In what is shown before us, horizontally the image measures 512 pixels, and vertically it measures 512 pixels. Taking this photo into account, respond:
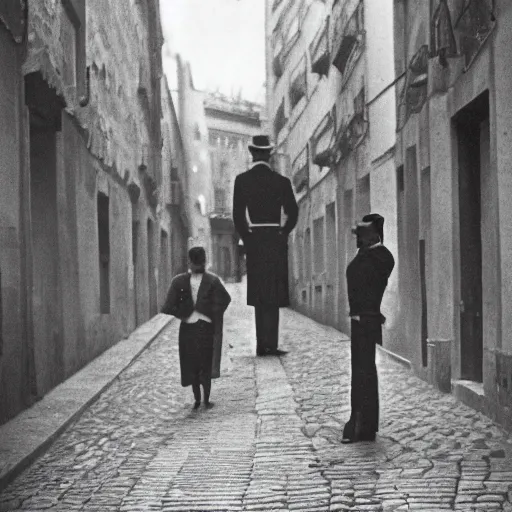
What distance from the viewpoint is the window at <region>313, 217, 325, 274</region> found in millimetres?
17500

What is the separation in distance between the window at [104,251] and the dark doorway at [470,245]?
228 inches

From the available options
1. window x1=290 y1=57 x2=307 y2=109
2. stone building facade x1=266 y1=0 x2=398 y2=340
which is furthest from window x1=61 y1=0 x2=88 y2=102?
window x1=290 y1=57 x2=307 y2=109

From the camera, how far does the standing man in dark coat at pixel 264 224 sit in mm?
8797

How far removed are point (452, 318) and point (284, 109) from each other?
16959 mm

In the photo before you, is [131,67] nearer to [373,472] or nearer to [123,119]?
[123,119]

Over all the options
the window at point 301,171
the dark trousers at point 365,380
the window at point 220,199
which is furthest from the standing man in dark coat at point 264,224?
the window at point 220,199

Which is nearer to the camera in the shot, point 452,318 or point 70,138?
point 452,318

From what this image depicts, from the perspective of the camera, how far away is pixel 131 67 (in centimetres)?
1531

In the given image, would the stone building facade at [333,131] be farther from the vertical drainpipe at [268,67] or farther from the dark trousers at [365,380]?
the dark trousers at [365,380]

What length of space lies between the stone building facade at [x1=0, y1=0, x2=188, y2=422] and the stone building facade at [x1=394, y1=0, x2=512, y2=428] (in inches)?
141

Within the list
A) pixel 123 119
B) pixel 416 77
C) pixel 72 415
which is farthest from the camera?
pixel 123 119

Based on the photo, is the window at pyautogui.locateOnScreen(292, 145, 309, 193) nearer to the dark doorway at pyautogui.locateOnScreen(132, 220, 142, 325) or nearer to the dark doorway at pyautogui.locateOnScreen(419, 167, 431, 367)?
the dark doorway at pyautogui.locateOnScreen(132, 220, 142, 325)

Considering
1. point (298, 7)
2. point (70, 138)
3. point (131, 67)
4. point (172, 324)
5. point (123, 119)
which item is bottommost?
point (172, 324)

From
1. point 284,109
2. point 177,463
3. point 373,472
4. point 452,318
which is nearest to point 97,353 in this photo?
point 452,318
